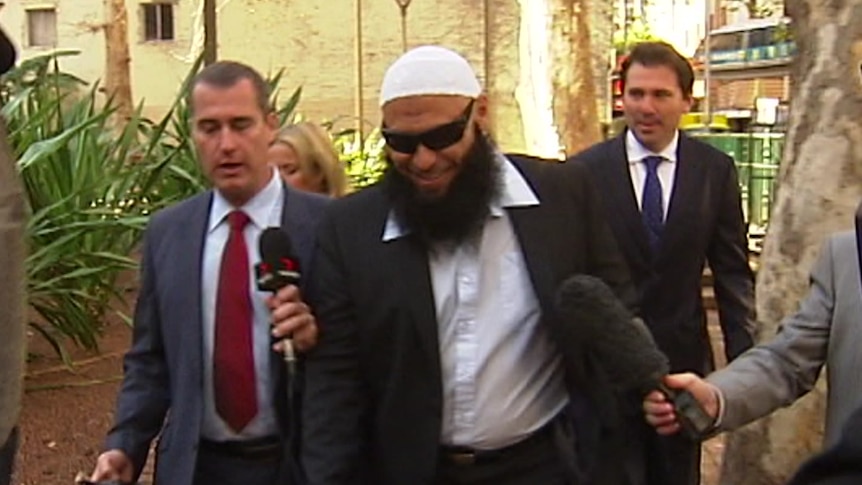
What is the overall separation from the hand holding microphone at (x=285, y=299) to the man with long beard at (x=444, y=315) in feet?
0.15

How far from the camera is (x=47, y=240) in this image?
30.9ft

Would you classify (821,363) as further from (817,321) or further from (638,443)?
(638,443)

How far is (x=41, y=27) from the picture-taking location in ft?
131

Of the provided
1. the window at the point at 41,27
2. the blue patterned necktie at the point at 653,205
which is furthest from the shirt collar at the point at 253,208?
the window at the point at 41,27

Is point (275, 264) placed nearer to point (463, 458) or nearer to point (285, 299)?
point (285, 299)

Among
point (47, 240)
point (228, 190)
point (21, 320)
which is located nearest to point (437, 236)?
point (228, 190)

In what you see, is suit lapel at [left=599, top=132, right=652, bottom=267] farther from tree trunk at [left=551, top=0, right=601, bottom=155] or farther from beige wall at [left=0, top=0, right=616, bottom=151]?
beige wall at [left=0, top=0, right=616, bottom=151]

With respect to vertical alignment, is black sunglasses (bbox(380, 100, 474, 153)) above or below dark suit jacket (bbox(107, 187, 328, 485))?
above


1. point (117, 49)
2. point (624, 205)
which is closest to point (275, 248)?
point (624, 205)

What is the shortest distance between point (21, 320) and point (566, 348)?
1200 mm

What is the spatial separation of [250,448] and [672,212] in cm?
215

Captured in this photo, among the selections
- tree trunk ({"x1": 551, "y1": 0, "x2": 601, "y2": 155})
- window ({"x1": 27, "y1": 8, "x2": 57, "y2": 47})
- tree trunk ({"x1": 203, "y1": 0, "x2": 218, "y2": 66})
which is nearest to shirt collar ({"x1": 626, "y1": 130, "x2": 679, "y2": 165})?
tree trunk ({"x1": 203, "y1": 0, "x2": 218, "y2": 66})

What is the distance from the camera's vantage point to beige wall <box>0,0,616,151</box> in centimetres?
3541

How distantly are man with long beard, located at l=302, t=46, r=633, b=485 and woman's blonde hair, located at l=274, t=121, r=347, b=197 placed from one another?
162 centimetres
